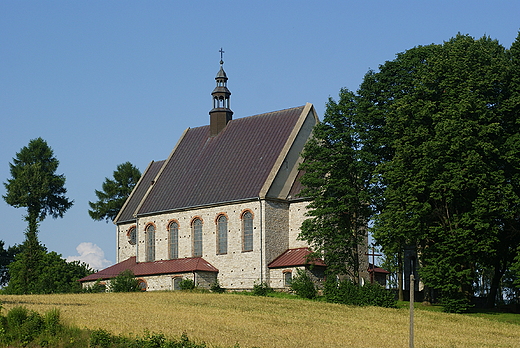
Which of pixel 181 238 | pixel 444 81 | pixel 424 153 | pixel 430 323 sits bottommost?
pixel 430 323

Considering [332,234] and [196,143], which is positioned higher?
[196,143]

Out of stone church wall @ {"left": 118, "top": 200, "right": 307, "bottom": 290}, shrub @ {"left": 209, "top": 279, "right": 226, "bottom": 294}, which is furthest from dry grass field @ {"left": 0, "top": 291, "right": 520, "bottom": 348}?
stone church wall @ {"left": 118, "top": 200, "right": 307, "bottom": 290}

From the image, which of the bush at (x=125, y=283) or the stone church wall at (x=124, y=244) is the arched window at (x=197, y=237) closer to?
the bush at (x=125, y=283)

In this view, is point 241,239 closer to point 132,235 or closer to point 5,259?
point 132,235

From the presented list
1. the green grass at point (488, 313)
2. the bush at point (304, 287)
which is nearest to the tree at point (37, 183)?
the bush at point (304, 287)

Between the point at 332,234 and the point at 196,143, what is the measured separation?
802 inches

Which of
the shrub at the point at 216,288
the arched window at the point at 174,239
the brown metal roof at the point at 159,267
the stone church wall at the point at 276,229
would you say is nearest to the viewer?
the shrub at the point at 216,288

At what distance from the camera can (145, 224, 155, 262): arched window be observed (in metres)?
64.2

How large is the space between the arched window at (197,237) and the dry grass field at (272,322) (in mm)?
13497

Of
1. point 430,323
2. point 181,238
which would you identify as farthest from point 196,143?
point 430,323

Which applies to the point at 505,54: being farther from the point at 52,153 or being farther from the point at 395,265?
the point at 52,153

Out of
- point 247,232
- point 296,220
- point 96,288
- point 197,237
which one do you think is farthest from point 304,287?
point 96,288

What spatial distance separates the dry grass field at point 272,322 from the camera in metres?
30.9

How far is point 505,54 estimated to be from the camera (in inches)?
1940
